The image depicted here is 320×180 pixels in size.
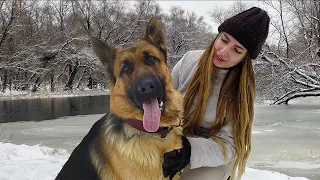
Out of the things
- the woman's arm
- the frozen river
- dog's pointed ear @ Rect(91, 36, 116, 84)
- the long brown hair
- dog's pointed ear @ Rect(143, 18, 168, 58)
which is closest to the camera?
dog's pointed ear @ Rect(91, 36, 116, 84)

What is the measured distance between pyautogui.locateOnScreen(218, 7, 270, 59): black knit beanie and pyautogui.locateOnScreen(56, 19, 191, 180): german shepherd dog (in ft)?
1.76

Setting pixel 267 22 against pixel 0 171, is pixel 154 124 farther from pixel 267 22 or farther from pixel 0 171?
pixel 0 171

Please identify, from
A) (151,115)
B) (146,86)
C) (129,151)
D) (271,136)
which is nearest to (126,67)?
(146,86)

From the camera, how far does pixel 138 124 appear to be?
2.46 metres

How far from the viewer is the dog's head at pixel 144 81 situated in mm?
2400

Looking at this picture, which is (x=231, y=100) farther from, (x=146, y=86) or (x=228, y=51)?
(x=146, y=86)

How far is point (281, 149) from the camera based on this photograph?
360 inches

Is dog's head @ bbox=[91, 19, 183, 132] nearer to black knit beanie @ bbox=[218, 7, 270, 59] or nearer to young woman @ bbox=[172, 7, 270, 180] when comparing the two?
young woman @ bbox=[172, 7, 270, 180]

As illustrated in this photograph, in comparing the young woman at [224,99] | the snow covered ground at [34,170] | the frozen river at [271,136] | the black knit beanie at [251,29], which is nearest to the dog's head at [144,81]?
the young woman at [224,99]

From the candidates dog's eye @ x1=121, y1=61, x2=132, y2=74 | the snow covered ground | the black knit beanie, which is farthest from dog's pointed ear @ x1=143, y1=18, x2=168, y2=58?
the snow covered ground

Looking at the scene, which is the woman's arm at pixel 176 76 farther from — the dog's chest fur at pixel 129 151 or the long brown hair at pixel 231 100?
the dog's chest fur at pixel 129 151

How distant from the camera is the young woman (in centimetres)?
268

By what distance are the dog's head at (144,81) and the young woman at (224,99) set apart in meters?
0.33

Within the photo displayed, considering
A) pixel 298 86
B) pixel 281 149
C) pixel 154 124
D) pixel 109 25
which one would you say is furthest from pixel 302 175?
pixel 109 25
